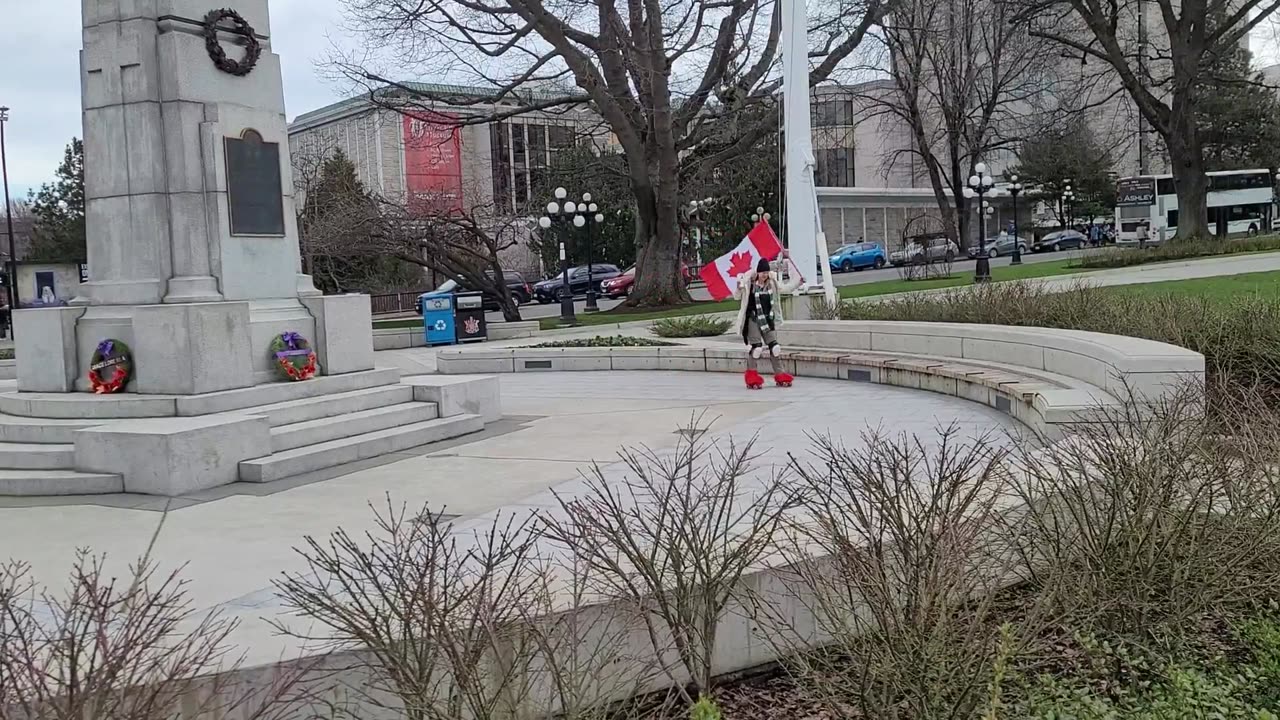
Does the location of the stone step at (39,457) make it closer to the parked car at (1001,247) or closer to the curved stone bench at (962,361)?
the curved stone bench at (962,361)

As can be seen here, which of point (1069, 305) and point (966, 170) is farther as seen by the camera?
point (966, 170)

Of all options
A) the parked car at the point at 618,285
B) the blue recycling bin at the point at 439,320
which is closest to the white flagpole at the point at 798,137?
the blue recycling bin at the point at 439,320

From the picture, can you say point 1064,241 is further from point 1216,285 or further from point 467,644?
point 467,644

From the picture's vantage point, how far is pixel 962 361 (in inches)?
489

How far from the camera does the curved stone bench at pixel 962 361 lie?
7562 mm

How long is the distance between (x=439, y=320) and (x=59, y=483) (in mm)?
17700

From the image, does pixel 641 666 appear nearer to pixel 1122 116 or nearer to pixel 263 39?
pixel 263 39

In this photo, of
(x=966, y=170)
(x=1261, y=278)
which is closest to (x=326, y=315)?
(x=1261, y=278)

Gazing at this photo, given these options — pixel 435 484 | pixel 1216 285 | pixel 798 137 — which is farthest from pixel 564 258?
pixel 435 484

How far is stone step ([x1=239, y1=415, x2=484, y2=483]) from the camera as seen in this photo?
805cm

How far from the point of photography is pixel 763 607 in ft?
14.5

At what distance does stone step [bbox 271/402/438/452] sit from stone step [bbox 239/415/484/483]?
8cm

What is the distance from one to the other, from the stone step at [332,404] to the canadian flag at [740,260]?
6.99m

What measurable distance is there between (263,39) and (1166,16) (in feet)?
102
